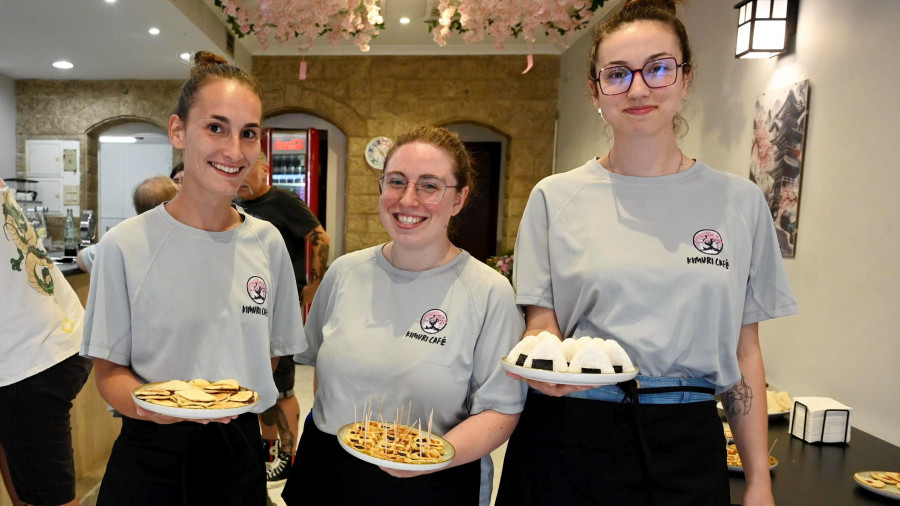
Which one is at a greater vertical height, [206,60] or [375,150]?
[375,150]

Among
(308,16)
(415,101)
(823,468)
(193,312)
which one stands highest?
(308,16)

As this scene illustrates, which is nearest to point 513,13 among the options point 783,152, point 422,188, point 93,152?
point 783,152

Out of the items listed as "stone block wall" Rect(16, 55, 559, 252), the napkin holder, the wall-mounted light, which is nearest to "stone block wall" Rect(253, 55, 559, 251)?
"stone block wall" Rect(16, 55, 559, 252)

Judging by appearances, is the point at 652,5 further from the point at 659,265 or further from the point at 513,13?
the point at 513,13

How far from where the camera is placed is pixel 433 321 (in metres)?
1.35

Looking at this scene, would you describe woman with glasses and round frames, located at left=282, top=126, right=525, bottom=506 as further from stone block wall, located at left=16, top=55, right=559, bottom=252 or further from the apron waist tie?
stone block wall, located at left=16, top=55, right=559, bottom=252

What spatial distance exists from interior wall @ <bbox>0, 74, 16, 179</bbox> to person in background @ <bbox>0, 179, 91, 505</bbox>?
7118 mm

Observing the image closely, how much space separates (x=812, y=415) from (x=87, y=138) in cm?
844

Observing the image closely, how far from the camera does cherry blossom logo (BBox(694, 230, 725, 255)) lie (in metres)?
1.20

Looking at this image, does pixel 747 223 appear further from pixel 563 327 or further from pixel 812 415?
pixel 812 415

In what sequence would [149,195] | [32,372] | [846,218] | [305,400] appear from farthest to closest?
[305,400] → [149,195] → [846,218] → [32,372]

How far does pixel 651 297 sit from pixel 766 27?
232 cm

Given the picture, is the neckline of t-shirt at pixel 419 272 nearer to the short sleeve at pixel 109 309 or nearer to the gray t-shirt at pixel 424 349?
the gray t-shirt at pixel 424 349

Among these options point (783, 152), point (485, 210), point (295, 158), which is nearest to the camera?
point (783, 152)
